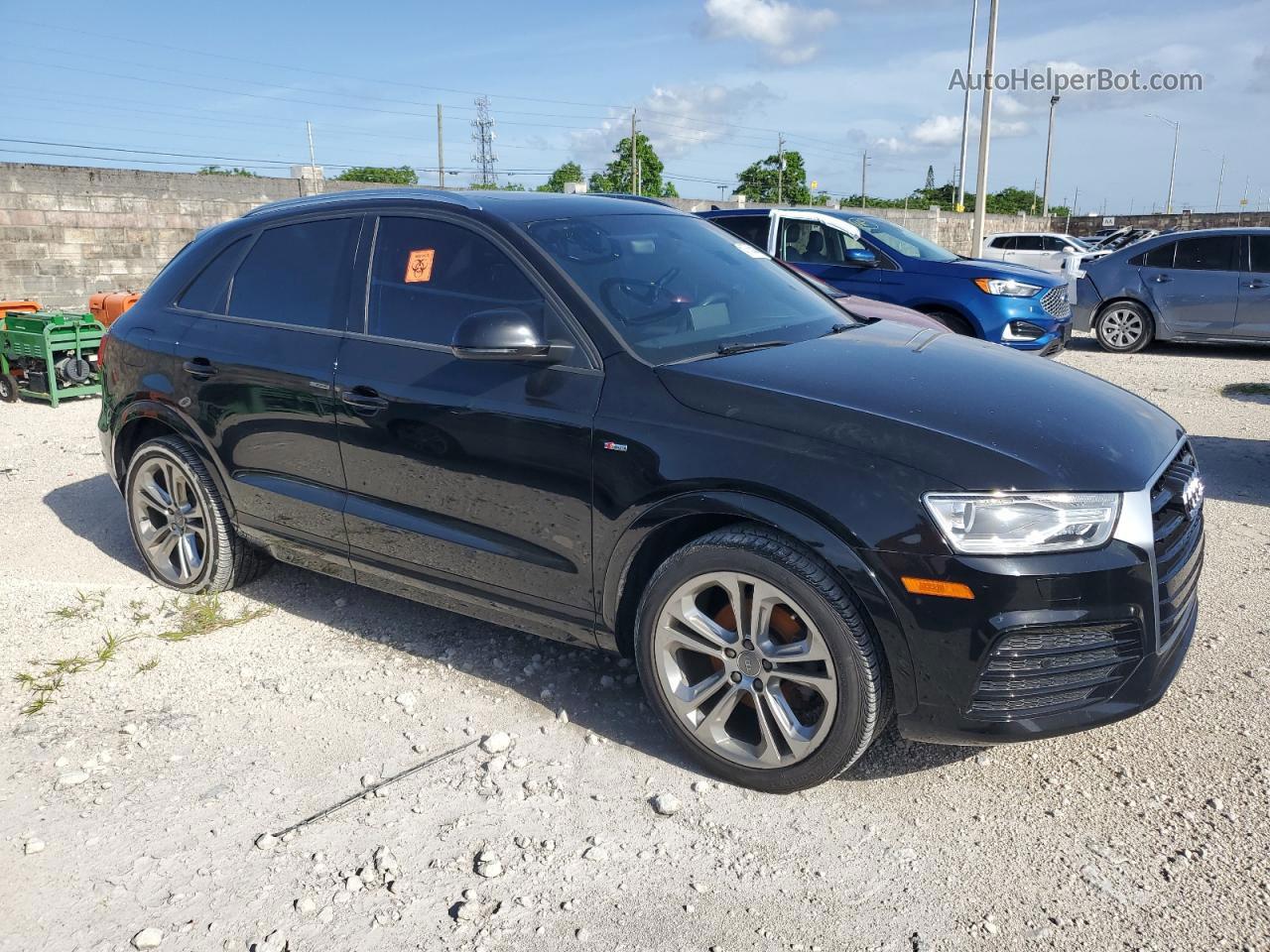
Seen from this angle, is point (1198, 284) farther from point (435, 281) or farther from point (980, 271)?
point (435, 281)

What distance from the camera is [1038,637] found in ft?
8.93

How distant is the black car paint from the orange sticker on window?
193mm

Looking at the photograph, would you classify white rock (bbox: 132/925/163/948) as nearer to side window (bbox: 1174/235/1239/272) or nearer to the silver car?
the silver car

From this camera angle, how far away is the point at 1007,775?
322 centimetres

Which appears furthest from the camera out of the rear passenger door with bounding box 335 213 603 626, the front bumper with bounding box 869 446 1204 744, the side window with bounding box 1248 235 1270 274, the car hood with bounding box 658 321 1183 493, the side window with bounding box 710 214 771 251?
the side window with bounding box 1248 235 1270 274

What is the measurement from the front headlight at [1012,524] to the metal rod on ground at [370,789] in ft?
5.87

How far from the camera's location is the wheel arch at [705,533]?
2809 millimetres

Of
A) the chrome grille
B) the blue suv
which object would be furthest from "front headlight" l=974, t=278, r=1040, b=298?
the chrome grille

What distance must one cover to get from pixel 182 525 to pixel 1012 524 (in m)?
3.81

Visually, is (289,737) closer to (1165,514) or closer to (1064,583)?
(1064,583)

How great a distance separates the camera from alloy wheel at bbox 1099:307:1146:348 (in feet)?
41.6

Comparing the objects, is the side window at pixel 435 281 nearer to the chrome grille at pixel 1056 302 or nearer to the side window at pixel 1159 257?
the chrome grille at pixel 1056 302

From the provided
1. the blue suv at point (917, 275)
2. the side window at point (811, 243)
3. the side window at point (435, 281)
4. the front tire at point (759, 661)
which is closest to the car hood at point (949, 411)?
the front tire at point (759, 661)

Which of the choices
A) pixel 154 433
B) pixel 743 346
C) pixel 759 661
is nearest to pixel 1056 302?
pixel 743 346
